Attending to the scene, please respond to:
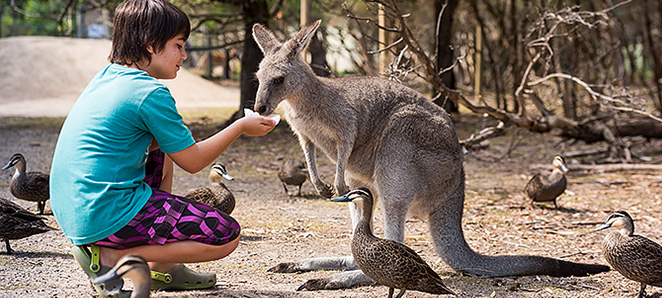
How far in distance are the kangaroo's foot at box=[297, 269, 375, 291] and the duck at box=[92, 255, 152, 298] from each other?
3.82ft

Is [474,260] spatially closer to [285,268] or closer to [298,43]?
[285,268]

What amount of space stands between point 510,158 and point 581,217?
9.55ft

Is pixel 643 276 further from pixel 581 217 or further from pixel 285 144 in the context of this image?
pixel 285 144

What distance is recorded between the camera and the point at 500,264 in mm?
3777

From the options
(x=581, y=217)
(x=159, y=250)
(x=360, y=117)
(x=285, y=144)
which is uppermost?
(x=360, y=117)

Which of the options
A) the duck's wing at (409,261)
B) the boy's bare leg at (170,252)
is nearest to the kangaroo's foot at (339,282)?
the duck's wing at (409,261)

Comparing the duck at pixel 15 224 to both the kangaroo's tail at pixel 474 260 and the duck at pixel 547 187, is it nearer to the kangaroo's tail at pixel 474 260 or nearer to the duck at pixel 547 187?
the kangaroo's tail at pixel 474 260

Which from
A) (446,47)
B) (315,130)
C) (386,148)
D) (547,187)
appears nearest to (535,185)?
(547,187)

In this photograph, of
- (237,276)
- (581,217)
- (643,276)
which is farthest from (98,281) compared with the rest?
(581,217)

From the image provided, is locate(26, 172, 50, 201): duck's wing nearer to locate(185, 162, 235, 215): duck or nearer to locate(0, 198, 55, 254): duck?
locate(0, 198, 55, 254): duck

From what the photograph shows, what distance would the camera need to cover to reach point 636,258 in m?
3.43

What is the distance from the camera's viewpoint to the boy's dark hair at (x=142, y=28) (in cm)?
276

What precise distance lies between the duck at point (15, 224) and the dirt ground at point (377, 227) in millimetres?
134

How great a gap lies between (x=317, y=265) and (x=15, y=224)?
1.81 meters
